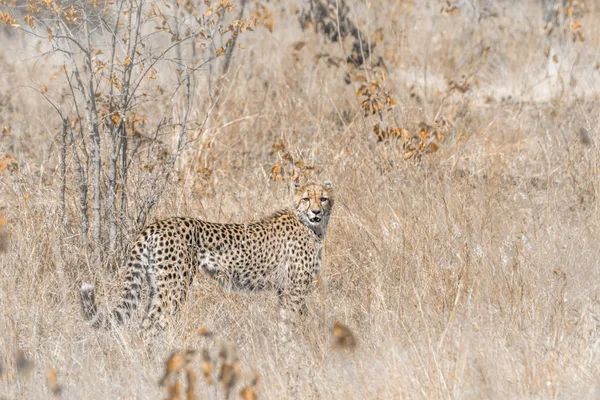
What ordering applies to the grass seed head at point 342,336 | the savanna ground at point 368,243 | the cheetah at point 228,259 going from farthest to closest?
the cheetah at point 228,259
the savanna ground at point 368,243
the grass seed head at point 342,336

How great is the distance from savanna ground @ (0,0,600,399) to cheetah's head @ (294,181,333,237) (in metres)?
0.26

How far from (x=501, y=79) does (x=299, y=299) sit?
206 inches

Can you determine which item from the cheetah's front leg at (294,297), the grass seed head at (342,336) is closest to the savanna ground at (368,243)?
the cheetah's front leg at (294,297)

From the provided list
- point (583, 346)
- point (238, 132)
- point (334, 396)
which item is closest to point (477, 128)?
point (238, 132)

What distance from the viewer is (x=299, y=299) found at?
511cm

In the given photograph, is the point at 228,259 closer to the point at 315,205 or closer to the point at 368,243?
the point at 315,205

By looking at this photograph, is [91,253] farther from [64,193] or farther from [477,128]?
[477,128]

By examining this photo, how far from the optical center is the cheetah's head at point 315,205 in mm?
5258

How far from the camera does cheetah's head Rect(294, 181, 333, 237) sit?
5.26m

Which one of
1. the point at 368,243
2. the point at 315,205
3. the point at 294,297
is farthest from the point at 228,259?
the point at 368,243

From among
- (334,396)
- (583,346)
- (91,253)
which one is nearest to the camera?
(334,396)

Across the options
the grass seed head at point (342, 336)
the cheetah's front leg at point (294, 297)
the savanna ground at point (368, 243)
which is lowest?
the cheetah's front leg at point (294, 297)

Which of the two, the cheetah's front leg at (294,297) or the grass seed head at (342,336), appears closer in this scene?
the grass seed head at (342,336)

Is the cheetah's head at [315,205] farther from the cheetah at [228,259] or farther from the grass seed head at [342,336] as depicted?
the grass seed head at [342,336]
